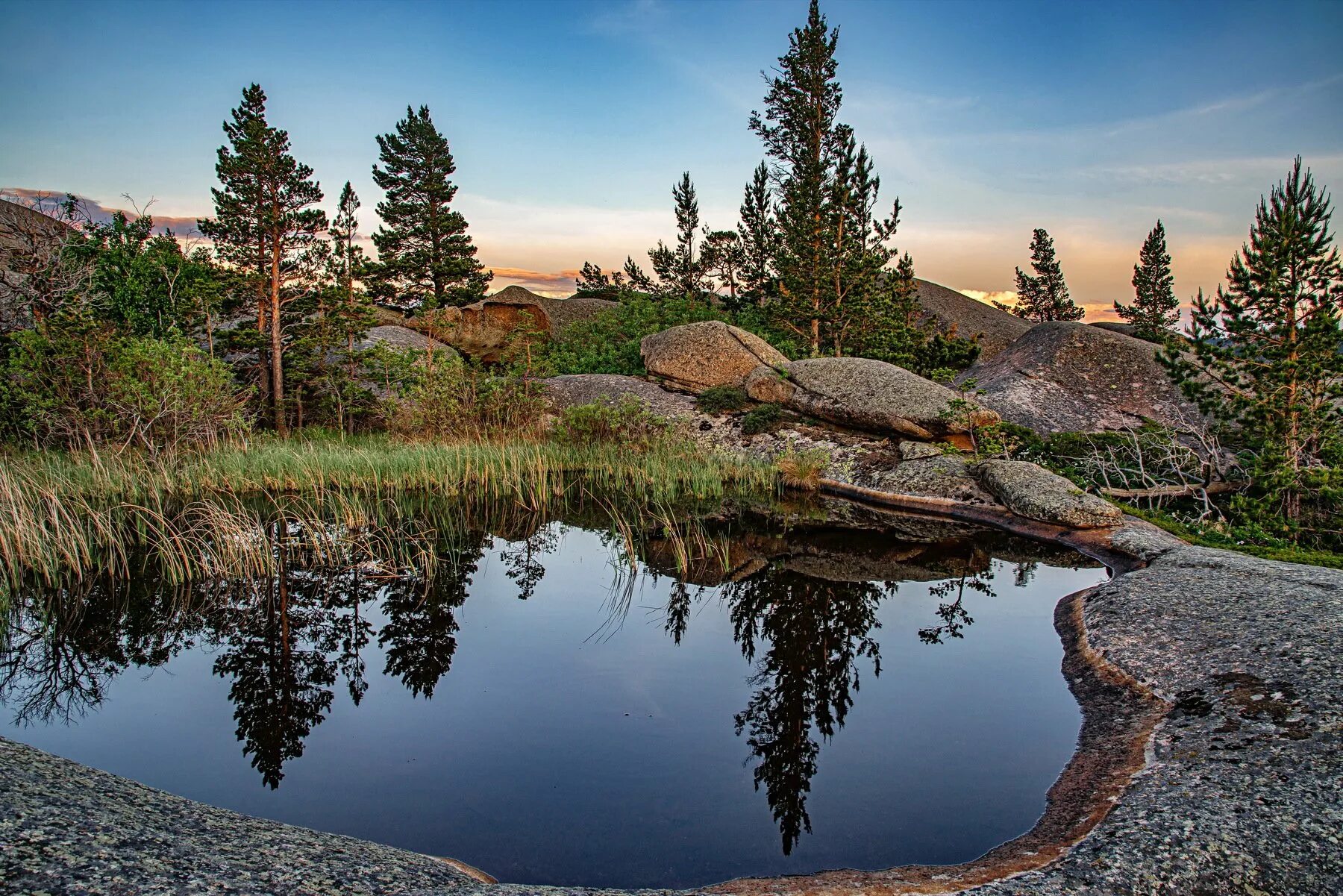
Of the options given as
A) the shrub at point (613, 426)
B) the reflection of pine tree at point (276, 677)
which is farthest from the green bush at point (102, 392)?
the reflection of pine tree at point (276, 677)

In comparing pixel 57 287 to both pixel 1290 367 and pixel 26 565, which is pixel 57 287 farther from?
pixel 1290 367

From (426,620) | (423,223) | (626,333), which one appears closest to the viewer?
(426,620)

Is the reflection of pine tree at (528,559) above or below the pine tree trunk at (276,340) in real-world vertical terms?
below

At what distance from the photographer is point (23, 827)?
2881 mm

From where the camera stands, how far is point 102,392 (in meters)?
13.6

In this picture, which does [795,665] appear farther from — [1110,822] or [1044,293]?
[1044,293]

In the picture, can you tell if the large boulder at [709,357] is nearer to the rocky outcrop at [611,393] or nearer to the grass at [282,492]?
the rocky outcrop at [611,393]

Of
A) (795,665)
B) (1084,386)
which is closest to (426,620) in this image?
(795,665)

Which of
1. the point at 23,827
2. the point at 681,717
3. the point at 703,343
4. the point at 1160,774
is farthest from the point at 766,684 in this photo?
the point at 703,343

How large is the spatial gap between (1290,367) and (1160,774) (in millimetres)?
8655

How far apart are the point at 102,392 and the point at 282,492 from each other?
4596mm

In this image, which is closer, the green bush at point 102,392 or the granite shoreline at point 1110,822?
the granite shoreline at point 1110,822

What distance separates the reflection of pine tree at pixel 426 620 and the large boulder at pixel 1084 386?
1265 cm

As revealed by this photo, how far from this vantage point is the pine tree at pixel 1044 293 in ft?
98.6
